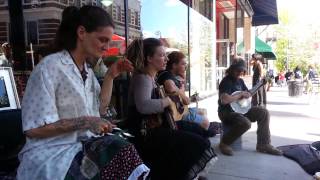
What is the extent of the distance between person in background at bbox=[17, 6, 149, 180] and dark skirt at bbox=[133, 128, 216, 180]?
0.87m

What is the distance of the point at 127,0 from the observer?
17.2 feet

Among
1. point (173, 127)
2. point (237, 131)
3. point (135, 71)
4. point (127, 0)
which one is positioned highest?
point (127, 0)

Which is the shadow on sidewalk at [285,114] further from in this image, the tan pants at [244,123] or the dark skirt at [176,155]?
the dark skirt at [176,155]

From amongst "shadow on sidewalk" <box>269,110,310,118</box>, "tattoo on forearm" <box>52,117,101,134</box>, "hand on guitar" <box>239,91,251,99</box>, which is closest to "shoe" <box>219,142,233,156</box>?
"hand on guitar" <box>239,91,251,99</box>

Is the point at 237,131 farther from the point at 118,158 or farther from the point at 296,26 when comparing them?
the point at 296,26

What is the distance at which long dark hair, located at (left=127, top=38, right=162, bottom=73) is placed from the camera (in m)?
3.38

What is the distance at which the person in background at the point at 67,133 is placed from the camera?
1.87 m

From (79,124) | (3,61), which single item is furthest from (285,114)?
(79,124)

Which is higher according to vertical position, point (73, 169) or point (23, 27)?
point (23, 27)

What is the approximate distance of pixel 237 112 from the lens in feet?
18.0

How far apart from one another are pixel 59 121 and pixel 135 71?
4.93 feet

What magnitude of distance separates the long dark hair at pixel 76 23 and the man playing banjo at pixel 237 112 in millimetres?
3495

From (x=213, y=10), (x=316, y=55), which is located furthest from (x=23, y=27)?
(x=316, y=55)

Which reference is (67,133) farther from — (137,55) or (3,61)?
(3,61)
